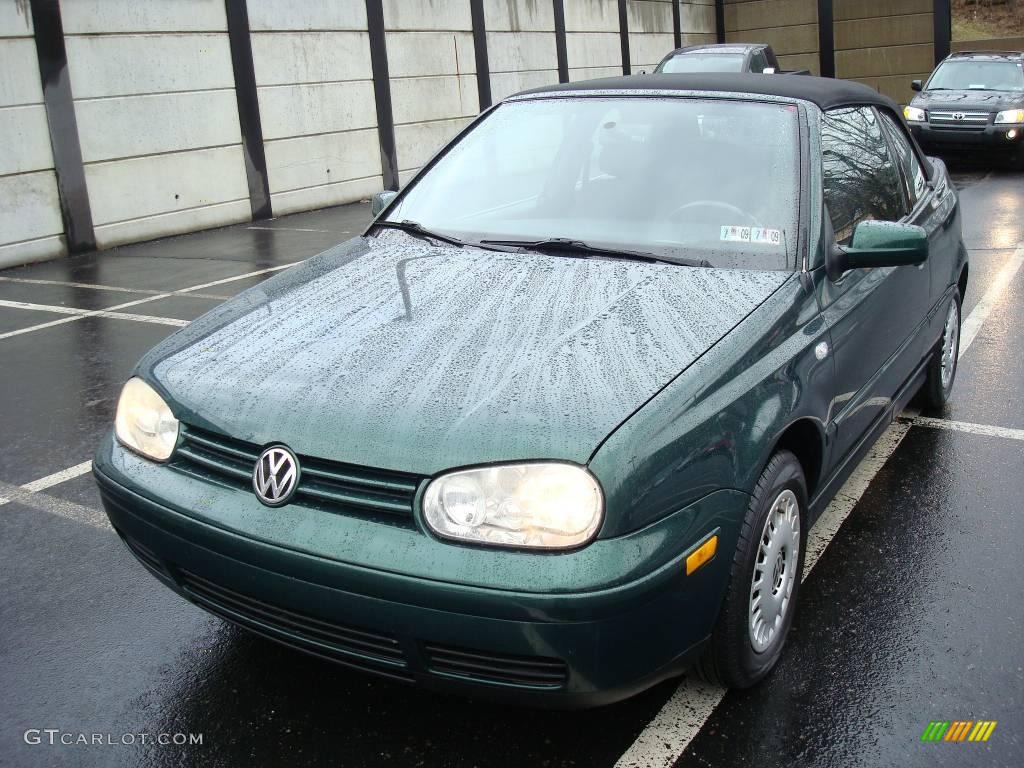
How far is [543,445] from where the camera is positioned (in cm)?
231

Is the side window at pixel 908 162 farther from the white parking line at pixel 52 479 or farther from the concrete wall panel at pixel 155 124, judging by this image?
the concrete wall panel at pixel 155 124

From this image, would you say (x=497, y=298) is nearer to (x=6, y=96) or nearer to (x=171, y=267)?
(x=171, y=267)

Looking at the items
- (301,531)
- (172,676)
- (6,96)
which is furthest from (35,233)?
(301,531)

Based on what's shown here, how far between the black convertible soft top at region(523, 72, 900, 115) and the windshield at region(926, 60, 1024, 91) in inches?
520

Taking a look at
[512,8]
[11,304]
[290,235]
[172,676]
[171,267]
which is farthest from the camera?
[512,8]

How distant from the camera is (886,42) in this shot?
1037 inches

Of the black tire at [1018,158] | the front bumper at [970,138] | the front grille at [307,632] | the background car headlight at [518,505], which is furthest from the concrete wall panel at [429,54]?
the background car headlight at [518,505]

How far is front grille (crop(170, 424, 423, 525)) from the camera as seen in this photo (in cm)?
237

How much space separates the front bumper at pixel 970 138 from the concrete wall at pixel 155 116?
379 inches

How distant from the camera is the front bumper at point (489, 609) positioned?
88.2 inches

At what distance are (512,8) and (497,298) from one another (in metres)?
17.0

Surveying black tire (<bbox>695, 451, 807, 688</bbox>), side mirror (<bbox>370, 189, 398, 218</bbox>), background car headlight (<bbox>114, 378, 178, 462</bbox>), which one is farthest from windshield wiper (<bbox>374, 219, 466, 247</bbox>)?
black tire (<bbox>695, 451, 807, 688</bbox>)

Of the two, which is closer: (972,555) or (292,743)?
(292,743)

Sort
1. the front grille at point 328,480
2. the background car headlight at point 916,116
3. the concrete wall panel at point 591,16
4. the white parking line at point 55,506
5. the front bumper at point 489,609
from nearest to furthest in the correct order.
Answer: the front bumper at point 489,609 < the front grille at point 328,480 < the white parking line at point 55,506 < the background car headlight at point 916,116 < the concrete wall panel at point 591,16
